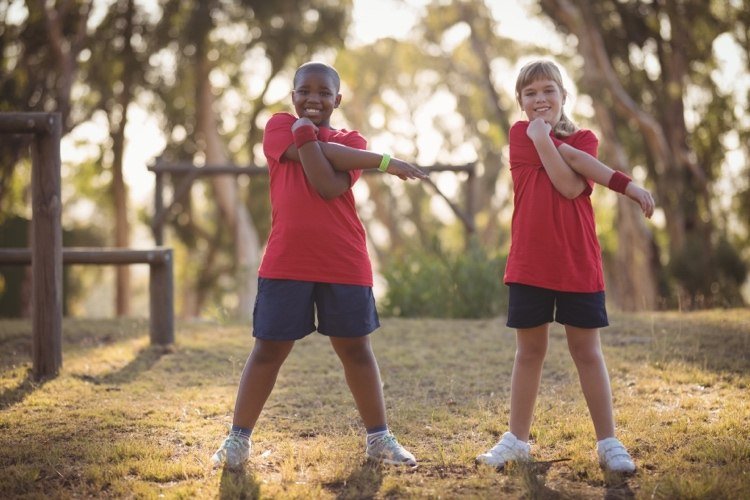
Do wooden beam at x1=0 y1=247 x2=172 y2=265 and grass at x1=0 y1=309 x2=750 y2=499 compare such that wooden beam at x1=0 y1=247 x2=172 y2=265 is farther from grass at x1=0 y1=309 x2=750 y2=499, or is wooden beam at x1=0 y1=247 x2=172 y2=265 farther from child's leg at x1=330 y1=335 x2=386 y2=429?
child's leg at x1=330 y1=335 x2=386 y2=429

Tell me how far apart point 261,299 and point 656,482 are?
68.4 inches

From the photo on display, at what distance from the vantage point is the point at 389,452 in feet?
11.6

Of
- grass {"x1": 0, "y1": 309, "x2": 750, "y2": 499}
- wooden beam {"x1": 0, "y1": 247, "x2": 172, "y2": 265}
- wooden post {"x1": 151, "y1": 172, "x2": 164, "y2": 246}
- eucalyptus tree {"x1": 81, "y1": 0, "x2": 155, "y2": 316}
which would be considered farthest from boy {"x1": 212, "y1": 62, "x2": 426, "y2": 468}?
eucalyptus tree {"x1": 81, "y1": 0, "x2": 155, "y2": 316}

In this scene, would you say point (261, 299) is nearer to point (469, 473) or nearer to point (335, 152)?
point (335, 152)

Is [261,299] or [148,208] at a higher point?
[148,208]

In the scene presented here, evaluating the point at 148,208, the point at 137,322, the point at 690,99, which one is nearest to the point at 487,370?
the point at 137,322

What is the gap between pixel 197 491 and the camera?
315cm

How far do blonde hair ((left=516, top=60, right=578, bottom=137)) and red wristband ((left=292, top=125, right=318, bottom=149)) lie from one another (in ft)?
3.23

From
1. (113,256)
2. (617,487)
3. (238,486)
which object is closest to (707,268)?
(113,256)

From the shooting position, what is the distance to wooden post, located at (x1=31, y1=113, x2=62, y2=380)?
5.36 m

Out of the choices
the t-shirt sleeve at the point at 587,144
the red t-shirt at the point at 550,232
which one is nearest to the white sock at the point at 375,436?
the red t-shirt at the point at 550,232

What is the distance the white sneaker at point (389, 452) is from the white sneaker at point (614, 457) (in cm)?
79

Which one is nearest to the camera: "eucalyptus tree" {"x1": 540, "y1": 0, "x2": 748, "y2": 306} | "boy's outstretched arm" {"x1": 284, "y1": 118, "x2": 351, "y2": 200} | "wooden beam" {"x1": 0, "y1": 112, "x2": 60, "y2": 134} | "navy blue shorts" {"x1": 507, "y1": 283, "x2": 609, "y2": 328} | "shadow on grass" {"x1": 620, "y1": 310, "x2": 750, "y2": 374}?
"boy's outstretched arm" {"x1": 284, "y1": 118, "x2": 351, "y2": 200}

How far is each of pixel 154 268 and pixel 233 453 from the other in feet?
11.3
